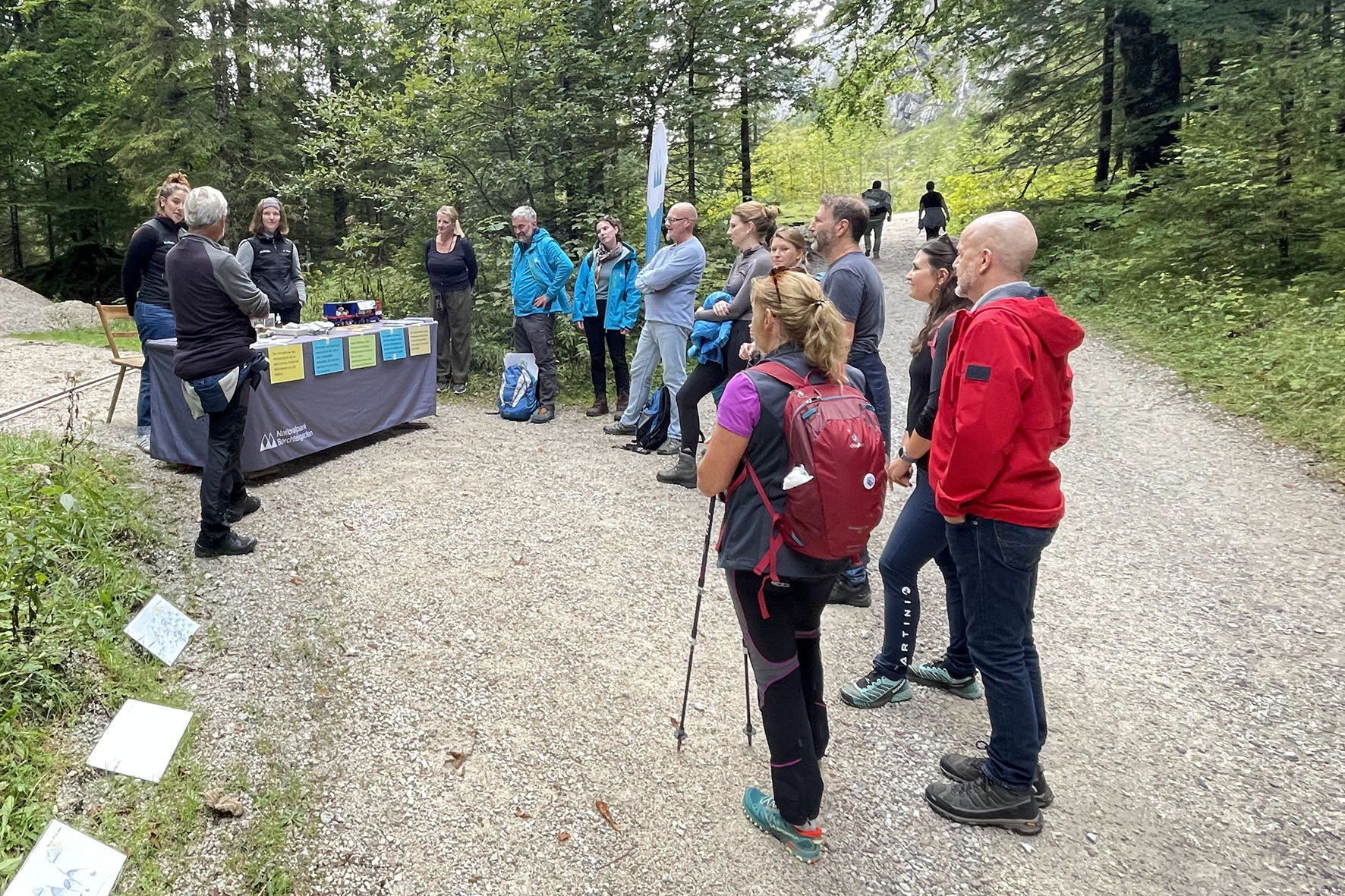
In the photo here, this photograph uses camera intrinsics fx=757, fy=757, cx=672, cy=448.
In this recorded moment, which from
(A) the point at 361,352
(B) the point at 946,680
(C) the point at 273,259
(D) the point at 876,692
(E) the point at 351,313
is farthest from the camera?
(C) the point at 273,259

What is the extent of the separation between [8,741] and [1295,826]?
172 inches

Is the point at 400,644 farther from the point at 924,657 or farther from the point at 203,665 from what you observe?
the point at 924,657

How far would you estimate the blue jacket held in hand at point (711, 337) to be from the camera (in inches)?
192

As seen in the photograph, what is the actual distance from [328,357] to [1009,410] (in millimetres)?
5071

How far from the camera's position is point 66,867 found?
86.4 inches

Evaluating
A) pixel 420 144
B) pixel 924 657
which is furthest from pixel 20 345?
pixel 924 657

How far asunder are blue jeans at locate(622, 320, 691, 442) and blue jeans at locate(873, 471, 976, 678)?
2.69 meters

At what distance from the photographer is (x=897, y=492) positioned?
5.73 meters

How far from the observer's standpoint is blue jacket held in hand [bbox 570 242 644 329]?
23.0 feet

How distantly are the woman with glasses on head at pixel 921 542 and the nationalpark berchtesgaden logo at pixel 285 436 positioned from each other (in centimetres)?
417

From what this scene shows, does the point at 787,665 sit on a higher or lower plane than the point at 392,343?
lower

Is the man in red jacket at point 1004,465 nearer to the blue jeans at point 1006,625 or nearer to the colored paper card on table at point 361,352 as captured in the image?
the blue jeans at point 1006,625

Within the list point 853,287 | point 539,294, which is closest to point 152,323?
point 539,294

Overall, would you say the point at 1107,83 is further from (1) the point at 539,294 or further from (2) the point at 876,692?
(2) the point at 876,692
